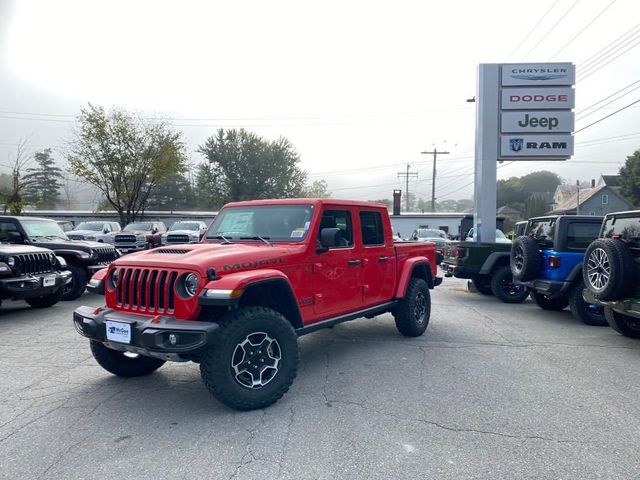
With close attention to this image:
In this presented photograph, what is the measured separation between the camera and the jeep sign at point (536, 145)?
14773mm

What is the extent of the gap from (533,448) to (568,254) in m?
5.85

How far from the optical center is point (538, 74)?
14.9m

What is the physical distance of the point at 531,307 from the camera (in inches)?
403

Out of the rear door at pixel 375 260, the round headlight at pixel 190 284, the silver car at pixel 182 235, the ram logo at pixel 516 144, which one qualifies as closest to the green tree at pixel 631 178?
the ram logo at pixel 516 144

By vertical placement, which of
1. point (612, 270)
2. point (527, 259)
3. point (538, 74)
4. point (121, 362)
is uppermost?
point (538, 74)

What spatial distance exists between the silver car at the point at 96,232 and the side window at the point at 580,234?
53.7ft

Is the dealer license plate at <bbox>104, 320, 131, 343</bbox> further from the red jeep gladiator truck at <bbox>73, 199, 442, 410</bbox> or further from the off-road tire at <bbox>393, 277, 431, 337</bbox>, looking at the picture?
the off-road tire at <bbox>393, 277, 431, 337</bbox>

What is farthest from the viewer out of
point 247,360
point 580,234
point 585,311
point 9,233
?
point 9,233

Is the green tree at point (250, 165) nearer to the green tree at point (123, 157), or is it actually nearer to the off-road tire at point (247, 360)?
the green tree at point (123, 157)

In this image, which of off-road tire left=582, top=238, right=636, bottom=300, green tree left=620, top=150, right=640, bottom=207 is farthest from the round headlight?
green tree left=620, top=150, right=640, bottom=207

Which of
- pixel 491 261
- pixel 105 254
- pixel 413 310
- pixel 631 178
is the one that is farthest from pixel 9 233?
pixel 631 178

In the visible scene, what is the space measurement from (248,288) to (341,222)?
1.79m

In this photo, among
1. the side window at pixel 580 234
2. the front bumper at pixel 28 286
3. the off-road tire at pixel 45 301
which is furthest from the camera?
the off-road tire at pixel 45 301

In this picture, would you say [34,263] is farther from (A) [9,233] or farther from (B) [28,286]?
(A) [9,233]
